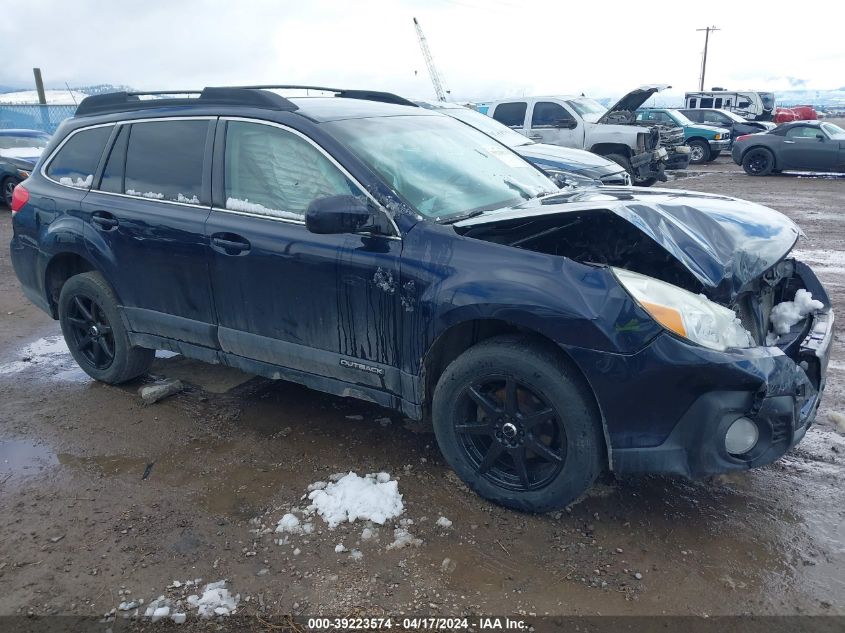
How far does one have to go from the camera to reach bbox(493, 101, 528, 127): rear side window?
544 inches

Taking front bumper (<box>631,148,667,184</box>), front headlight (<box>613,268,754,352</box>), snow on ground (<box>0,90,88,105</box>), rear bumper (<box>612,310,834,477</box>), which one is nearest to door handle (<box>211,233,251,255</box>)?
front headlight (<box>613,268,754,352</box>)

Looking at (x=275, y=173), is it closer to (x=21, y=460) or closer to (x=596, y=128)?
(x=21, y=460)

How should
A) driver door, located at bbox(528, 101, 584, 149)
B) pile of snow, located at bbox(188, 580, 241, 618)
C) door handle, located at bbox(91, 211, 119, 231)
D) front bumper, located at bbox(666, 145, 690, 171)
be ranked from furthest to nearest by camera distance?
front bumper, located at bbox(666, 145, 690, 171), driver door, located at bbox(528, 101, 584, 149), door handle, located at bbox(91, 211, 119, 231), pile of snow, located at bbox(188, 580, 241, 618)

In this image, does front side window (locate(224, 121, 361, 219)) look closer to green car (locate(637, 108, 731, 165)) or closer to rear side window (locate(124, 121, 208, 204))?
rear side window (locate(124, 121, 208, 204))

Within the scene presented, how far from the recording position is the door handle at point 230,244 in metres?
3.53

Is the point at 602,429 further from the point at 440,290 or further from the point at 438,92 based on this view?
the point at 438,92

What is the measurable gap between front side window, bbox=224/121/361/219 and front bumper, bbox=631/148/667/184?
1096cm

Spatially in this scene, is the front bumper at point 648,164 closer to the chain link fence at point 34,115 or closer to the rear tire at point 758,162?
the rear tire at point 758,162

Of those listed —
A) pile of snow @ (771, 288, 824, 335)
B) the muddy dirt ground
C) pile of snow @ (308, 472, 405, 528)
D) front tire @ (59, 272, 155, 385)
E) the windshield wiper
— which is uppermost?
the windshield wiper

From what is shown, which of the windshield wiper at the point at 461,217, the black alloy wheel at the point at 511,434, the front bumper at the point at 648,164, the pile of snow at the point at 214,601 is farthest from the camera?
the front bumper at the point at 648,164

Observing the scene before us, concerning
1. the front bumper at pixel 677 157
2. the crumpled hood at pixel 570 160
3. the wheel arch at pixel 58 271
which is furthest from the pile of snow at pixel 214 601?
the front bumper at pixel 677 157

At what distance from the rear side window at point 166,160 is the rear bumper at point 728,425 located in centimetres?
271

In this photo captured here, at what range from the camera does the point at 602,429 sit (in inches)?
109

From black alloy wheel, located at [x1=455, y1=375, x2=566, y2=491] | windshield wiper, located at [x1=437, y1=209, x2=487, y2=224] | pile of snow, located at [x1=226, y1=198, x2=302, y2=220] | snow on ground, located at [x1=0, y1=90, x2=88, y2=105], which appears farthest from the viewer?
snow on ground, located at [x1=0, y1=90, x2=88, y2=105]
